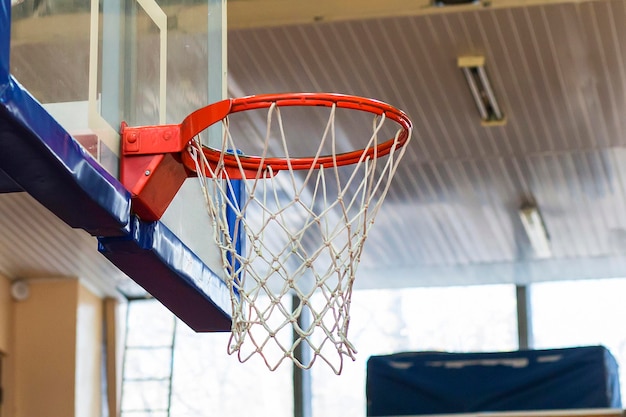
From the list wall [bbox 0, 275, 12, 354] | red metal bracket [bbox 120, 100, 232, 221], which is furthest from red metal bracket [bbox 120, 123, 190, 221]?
wall [bbox 0, 275, 12, 354]

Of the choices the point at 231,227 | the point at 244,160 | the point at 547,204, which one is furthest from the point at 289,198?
the point at 244,160

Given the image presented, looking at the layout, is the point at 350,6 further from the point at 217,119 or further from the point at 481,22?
the point at 217,119

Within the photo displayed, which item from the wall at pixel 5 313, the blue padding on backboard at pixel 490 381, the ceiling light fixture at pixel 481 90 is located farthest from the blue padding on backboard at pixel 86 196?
the wall at pixel 5 313

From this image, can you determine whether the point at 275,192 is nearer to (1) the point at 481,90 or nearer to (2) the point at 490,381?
(1) the point at 481,90

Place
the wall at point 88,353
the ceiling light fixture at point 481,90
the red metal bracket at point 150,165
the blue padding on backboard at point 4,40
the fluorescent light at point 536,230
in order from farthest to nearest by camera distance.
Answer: the wall at point 88,353 → the fluorescent light at point 536,230 → the ceiling light fixture at point 481,90 → the red metal bracket at point 150,165 → the blue padding on backboard at point 4,40

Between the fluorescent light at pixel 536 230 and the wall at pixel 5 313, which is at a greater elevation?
the fluorescent light at pixel 536 230

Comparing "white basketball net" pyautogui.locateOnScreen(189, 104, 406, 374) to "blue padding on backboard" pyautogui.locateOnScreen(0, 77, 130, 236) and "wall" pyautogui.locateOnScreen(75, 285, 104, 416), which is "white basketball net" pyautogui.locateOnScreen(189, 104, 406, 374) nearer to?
"blue padding on backboard" pyautogui.locateOnScreen(0, 77, 130, 236)

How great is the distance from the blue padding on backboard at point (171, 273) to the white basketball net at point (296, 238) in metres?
0.13

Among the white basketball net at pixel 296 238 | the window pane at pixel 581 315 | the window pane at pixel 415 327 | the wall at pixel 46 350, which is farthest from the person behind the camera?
the window pane at pixel 415 327

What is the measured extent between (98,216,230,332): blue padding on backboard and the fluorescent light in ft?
15.0

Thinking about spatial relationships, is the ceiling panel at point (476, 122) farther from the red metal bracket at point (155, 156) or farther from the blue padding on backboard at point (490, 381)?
the blue padding on backboard at point (490, 381)

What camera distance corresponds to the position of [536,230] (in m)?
9.55

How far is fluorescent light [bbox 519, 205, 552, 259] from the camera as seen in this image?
917cm

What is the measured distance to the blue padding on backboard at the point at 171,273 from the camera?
153 inches
